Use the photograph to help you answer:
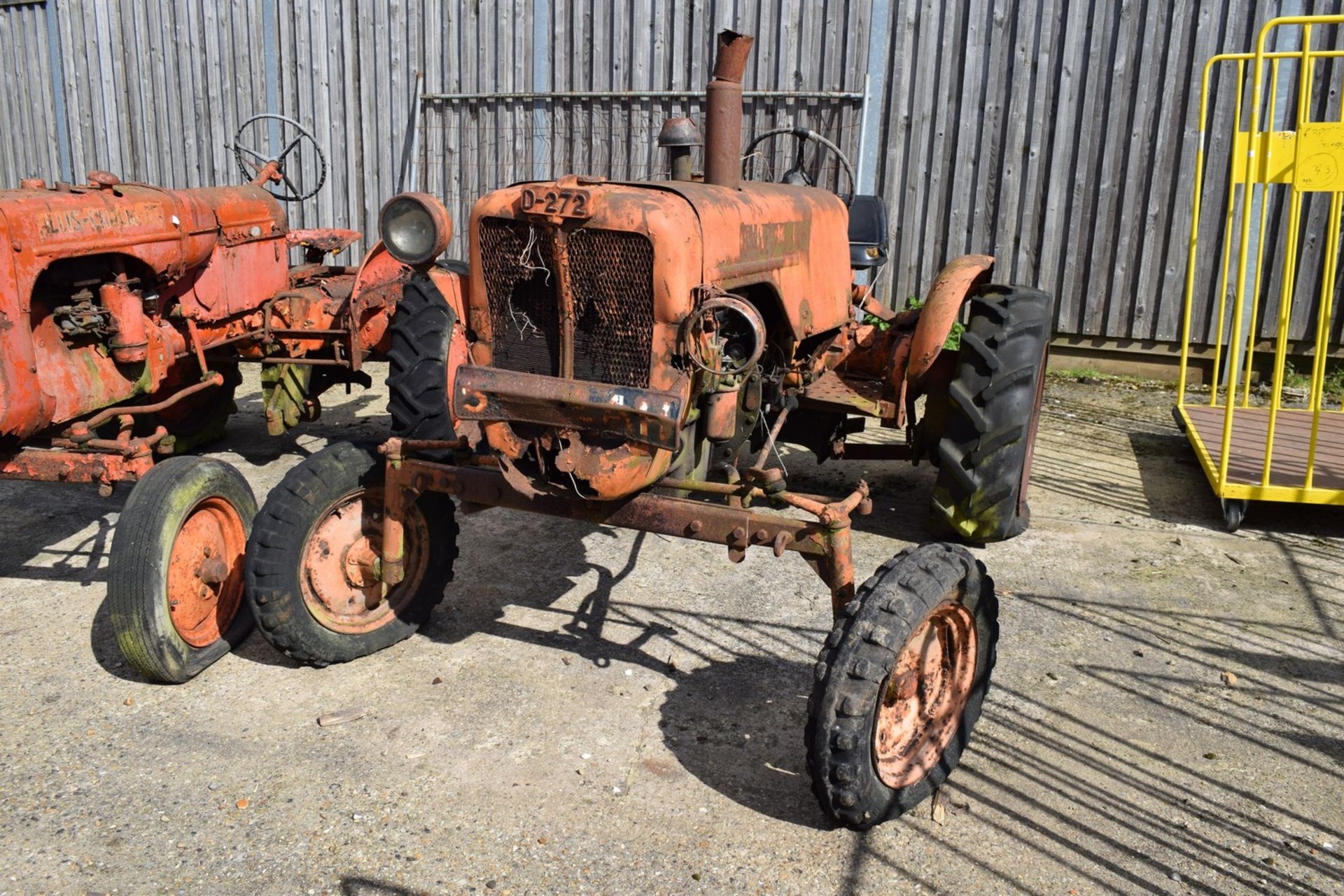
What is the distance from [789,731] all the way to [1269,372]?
6620 mm

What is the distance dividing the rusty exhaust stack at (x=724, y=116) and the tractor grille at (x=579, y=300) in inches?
33.7

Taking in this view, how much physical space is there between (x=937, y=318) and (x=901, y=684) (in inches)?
78.6

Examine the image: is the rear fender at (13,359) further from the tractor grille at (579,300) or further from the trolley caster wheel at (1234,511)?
the trolley caster wheel at (1234,511)

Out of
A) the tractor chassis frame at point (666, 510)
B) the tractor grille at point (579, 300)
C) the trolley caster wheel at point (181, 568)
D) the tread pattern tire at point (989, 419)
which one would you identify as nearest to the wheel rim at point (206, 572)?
the trolley caster wheel at point (181, 568)

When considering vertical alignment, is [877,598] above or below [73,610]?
above

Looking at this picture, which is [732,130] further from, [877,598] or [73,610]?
[73,610]

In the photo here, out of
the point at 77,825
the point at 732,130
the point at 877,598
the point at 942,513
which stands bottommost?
the point at 77,825

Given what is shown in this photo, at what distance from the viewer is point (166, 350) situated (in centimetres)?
514

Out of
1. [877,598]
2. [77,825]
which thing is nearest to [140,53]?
[77,825]

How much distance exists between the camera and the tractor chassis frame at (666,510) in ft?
10.4

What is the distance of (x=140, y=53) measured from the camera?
1076cm

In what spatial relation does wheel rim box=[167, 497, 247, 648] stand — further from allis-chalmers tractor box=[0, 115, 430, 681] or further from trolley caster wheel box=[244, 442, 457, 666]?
trolley caster wheel box=[244, 442, 457, 666]

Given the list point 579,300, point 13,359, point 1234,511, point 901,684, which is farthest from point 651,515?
point 1234,511

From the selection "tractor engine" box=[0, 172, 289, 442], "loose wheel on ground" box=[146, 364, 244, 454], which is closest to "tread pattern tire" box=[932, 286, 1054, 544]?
"tractor engine" box=[0, 172, 289, 442]
